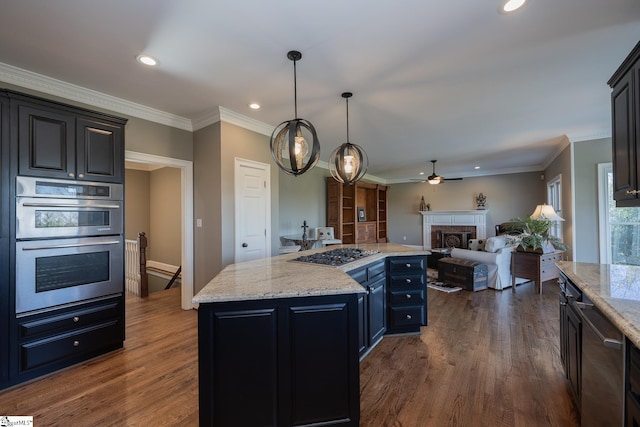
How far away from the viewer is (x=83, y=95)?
2955 mm

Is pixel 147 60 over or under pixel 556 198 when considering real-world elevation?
over

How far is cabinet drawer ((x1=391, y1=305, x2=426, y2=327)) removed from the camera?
2979 millimetres

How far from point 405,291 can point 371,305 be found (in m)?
0.60

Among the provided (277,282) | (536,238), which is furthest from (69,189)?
(536,238)

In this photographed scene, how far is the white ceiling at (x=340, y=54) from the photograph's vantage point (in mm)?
1843

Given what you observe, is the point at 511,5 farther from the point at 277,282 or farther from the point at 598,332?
the point at 277,282

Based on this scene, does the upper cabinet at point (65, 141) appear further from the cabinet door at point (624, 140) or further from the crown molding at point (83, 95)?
the cabinet door at point (624, 140)

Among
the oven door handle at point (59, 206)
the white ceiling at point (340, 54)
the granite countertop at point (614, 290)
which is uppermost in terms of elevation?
the white ceiling at point (340, 54)

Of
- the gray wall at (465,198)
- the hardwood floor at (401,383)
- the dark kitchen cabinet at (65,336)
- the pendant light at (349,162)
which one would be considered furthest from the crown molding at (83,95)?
the gray wall at (465,198)

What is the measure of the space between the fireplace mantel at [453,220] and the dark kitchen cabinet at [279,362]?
853 centimetres

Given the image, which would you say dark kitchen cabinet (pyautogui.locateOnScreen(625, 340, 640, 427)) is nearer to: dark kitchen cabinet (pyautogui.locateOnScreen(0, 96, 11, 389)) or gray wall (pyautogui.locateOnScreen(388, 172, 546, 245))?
dark kitchen cabinet (pyautogui.locateOnScreen(0, 96, 11, 389))

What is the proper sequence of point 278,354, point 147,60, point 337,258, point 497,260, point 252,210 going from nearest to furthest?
point 278,354, point 147,60, point 337,258, point 252,210, point 497,260

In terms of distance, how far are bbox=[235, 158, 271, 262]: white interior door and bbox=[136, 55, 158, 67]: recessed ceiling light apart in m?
1.47

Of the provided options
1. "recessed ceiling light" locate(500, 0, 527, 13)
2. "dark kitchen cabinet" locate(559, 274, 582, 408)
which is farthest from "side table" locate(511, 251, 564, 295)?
"recessed ceiling light" locate(500, 0, 527, 13)
